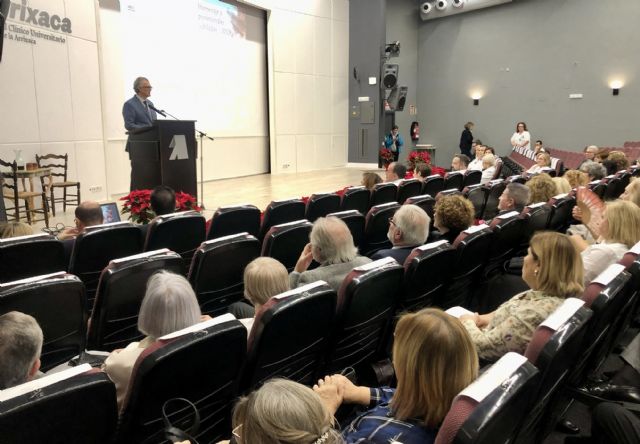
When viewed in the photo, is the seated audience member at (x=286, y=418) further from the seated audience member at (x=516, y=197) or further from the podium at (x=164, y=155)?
the podium at (x=164, y=155)

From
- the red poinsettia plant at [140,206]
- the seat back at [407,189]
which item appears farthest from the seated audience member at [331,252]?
the seat back at [407,189]

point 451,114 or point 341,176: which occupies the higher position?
point 451,114

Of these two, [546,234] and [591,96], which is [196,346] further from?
[591,96]

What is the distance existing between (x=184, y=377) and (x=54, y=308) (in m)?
0.88

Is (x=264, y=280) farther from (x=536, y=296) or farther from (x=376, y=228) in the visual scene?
(x=376, y=228)

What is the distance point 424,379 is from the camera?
1.11 meters

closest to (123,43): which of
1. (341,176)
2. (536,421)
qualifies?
(341,176)

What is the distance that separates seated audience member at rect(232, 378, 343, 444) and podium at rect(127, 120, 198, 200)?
16.1 ft

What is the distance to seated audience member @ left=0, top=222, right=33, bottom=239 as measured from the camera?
282 cm

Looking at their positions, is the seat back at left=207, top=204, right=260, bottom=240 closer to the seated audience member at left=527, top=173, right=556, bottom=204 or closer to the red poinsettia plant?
the red poinsettia plant

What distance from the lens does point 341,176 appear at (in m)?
11.2


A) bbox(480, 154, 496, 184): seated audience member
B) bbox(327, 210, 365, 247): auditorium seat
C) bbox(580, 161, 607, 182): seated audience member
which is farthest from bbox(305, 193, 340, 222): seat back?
bbox(480, 154, 496, 184): seated audience member

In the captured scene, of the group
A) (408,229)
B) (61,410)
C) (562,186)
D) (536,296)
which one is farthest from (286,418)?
(562,186)

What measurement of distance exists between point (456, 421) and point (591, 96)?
43.2 ft
